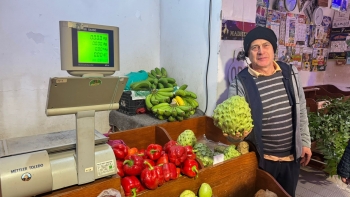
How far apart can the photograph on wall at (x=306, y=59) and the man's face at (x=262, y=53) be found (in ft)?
8.66

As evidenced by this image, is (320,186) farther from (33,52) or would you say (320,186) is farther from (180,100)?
A: (33,52)

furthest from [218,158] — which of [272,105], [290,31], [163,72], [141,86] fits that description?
[290,31]

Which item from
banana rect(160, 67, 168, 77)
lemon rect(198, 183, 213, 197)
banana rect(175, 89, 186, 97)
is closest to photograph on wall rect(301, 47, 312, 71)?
banana rect(160, 67, 168, 77)

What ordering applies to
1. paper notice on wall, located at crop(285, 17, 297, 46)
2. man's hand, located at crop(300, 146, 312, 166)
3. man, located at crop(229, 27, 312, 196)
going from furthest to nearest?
1. paper notice on wall, located at crop(285, 17, 297, 46)
2. man's hand, located at crop(300, 146, 312, 166)
3. man, located at crop(229, 27, 312, 196)

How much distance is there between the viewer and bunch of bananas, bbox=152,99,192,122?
253cm

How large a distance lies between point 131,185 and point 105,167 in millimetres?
239

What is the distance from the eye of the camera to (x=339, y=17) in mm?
4648

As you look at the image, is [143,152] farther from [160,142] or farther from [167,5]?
[167,5]

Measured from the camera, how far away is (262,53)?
6.39ft

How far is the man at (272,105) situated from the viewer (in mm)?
1938

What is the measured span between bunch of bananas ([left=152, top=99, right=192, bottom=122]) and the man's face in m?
0.86

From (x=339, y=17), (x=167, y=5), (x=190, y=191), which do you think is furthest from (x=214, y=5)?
(x=339, y=17)

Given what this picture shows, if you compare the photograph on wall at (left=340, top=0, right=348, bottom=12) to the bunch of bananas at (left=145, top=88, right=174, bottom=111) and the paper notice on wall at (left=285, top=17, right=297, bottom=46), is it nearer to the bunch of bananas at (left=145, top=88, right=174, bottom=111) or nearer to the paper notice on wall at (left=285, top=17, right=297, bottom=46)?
the paper notice on wall at (left=285, top=17, right=297, bottom=46)

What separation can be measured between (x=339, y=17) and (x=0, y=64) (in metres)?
5.14
